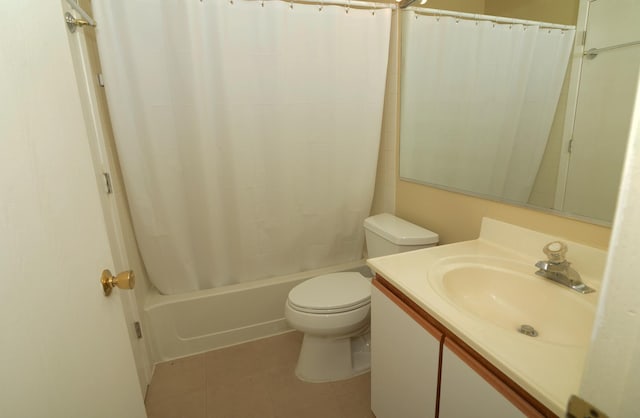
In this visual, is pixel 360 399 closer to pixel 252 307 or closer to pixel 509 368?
pixel 252 307

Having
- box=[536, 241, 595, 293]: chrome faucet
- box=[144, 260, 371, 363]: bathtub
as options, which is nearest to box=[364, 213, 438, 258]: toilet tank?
box=[144, 260, 371, 363]: bathtub

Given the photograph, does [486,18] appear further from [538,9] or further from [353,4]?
[353,4]

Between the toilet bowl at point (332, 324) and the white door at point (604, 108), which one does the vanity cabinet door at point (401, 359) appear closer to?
the toilet bowl at point (332, 324)

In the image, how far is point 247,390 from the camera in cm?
148

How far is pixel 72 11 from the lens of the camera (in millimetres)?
1103

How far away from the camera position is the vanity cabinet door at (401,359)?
813 millimetres

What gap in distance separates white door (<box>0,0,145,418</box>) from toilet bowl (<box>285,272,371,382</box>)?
0.83 meters

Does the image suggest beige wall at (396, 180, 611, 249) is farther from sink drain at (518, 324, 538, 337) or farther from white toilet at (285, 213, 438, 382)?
sink drain at (518, 324, 538, 337)

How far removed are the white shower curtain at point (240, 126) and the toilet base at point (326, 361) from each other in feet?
1.75

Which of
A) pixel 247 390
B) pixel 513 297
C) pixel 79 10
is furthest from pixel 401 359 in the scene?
pixel 79 10

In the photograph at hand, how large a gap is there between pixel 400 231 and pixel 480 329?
799 millimetres

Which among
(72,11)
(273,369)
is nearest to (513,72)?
(72,11)

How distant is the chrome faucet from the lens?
832mm

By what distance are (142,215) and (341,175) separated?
3.71 ft
